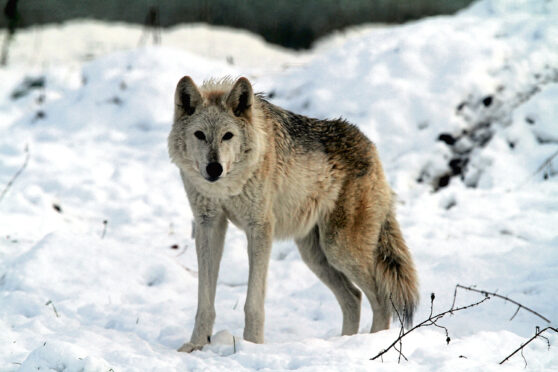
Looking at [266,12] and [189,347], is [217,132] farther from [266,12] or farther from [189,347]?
[266,12]

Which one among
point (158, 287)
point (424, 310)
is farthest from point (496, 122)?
point (158, 287)

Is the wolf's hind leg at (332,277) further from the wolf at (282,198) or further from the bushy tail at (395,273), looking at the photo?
the bushy tail at (395,273)

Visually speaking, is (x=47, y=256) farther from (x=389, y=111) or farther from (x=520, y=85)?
(x=520, y=85)

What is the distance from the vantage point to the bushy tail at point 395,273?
176 inches

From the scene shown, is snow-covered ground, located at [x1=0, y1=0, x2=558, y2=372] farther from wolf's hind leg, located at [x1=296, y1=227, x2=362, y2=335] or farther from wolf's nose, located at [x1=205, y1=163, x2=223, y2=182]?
wolf's nose, located at [x1=205, y1=163, x2=223, y2=182]

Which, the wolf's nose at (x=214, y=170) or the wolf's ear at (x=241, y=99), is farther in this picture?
the wolf's ear at (x=241, y=99)

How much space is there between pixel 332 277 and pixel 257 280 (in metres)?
1.06

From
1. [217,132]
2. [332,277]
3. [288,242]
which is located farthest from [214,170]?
[288,242]

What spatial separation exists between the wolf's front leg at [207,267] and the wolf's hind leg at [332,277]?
961 millimetres

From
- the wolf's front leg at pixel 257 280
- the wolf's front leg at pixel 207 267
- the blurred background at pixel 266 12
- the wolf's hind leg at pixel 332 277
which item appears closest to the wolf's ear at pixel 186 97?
the wolf's front leg at pixel 207 267

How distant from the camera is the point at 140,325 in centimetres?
439

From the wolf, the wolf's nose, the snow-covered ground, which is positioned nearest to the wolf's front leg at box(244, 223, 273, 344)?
the wolf

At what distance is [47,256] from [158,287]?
1.08 metres

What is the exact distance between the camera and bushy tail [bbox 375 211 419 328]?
4461mm
